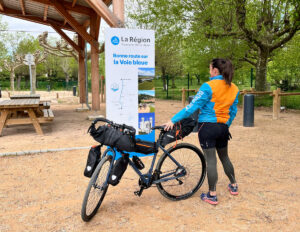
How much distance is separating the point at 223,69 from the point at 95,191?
181 centimetres

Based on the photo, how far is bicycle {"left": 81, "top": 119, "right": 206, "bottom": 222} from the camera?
2.82 meters

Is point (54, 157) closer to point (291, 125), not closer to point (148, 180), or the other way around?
point (148, 180)

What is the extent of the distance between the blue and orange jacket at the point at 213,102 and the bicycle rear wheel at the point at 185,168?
0.44 meters

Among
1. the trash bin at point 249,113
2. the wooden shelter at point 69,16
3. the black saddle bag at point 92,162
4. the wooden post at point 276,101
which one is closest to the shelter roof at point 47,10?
the wooden shelter at point 69,16

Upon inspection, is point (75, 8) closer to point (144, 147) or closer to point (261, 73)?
point (144, 147)

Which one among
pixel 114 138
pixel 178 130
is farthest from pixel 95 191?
pixel 178 130

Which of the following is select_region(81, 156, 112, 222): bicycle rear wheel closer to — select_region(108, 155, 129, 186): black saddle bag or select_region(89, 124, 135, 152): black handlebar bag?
select_region(108, 155, 129, 186): black saddle bag

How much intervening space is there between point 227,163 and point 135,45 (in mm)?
2371

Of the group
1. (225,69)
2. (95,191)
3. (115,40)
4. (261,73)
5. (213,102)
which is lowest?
(95,191)

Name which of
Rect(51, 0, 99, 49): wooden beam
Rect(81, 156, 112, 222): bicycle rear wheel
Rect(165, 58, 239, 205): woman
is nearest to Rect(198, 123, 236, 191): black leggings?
Rect(165, 58, 239, 205): woman

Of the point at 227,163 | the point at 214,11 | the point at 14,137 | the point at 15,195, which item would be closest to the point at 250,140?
the point at 227,163

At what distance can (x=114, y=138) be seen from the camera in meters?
2.75

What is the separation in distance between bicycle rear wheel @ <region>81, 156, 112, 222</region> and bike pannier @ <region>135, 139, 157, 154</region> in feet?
1.01

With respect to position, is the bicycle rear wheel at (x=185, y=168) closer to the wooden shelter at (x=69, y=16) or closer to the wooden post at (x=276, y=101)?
the wooden shelter at (x=69, y=16)
